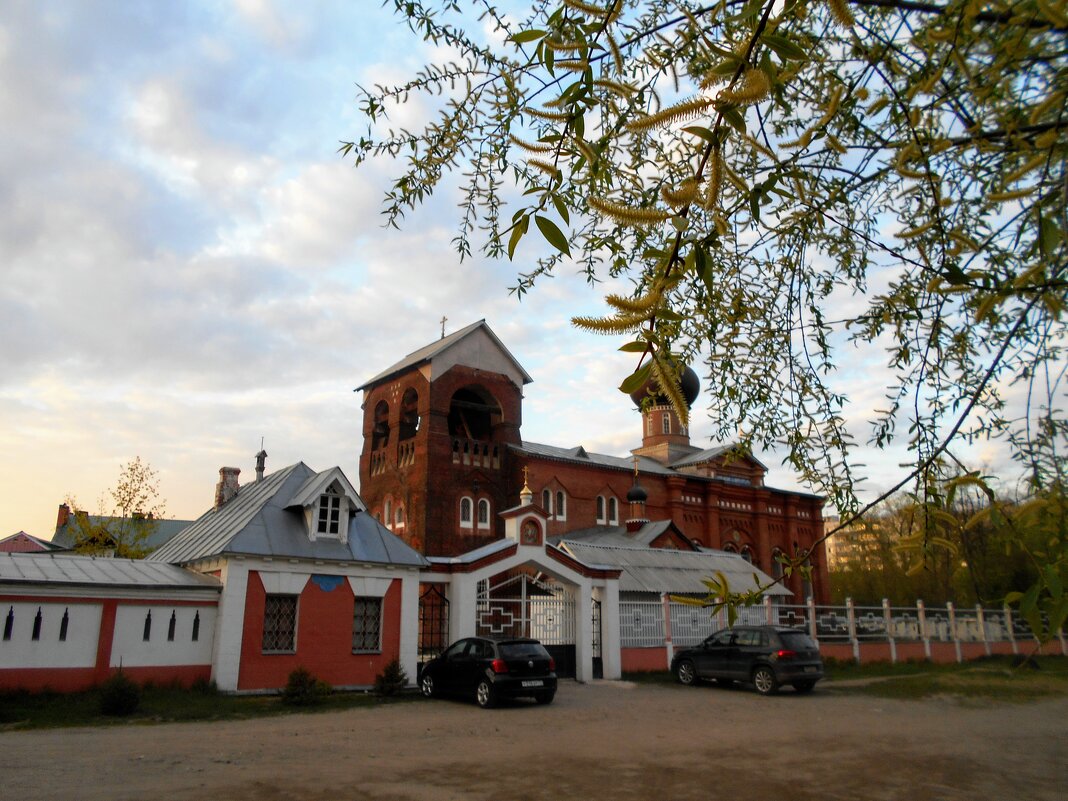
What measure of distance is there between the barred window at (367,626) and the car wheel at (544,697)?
3834mm

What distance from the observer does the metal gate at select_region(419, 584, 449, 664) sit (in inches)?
711

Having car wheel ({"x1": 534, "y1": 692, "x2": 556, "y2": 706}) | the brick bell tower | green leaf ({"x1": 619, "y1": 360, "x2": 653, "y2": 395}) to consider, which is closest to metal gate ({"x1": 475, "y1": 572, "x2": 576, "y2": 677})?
car wheel ({"x1": 534, "y1": 692, "x2": 556, "y2": 706})

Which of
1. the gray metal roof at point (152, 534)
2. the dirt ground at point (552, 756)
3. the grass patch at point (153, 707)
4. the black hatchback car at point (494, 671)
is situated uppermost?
the gray metal roof at point (152, 534)

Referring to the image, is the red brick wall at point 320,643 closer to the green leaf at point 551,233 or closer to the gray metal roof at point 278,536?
the gray metal roof at point 278,536

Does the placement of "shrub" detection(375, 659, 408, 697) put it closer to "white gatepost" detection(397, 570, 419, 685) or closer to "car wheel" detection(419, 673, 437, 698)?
"car wheel" detection(419, 673, 437, 698)

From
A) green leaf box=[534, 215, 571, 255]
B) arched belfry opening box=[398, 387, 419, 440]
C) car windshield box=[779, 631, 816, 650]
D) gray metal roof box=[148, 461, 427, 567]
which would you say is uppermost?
arched belfry opening box=[398, 387, 419, 440]

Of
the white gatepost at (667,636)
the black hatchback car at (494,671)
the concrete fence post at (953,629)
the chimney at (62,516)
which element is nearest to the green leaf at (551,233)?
the black hatchback car at (494,671)

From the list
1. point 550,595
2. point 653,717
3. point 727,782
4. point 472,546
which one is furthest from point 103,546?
point 727,782

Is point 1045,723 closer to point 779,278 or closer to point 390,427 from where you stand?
Result: point 779,278

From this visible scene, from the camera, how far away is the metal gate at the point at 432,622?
1806 centimetres

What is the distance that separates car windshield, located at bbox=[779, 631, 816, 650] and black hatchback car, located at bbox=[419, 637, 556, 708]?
6083 millimetres

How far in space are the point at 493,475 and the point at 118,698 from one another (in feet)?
68.7

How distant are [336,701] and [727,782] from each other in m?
8.85

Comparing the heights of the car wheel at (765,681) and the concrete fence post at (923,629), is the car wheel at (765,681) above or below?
below
